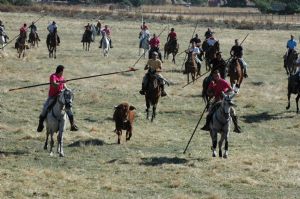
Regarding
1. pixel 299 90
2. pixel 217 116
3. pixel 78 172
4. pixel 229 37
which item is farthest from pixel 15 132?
pixel 229 37

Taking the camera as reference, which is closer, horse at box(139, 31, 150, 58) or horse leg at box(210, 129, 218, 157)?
horse leg at box(210, 129, 218, 157)

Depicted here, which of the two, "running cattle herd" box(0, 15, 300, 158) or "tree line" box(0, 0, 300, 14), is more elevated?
"running cattle herd" box(0, 15, 300, 158)

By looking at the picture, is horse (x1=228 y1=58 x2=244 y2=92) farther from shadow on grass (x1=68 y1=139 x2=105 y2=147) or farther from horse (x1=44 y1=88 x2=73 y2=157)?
horse (x1=44 y1=88 x2=73 y2=157)

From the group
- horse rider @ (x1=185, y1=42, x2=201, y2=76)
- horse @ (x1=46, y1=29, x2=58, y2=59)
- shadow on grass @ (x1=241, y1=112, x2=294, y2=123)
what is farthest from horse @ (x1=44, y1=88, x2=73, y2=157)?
horse @ (x1=46, y1=29, x2=58, y2=59)

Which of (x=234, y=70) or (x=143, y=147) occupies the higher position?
(x=234, y=70)

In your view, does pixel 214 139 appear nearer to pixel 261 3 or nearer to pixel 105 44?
pixel 105 44

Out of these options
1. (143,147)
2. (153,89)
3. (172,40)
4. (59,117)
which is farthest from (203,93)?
(172,40)

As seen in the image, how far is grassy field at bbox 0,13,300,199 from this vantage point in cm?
1541

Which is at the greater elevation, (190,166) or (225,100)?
(225,100)

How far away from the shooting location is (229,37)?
219ft

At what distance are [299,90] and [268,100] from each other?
9.72ft

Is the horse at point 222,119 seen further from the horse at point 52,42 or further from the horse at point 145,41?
the horse at point 145,41

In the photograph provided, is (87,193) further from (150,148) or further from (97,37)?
(97,37)

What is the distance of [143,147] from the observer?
20.3 meters
